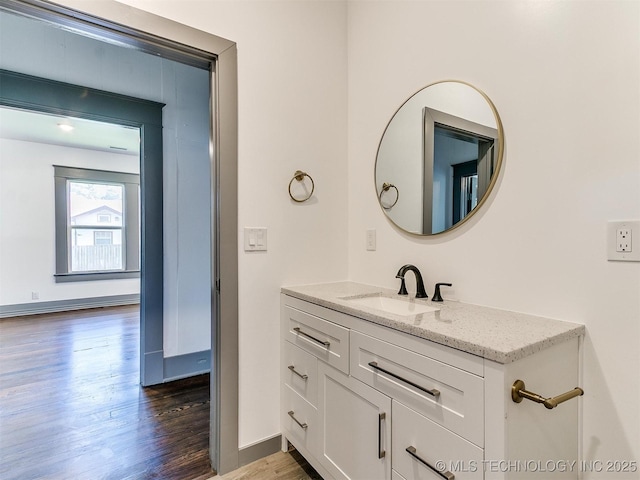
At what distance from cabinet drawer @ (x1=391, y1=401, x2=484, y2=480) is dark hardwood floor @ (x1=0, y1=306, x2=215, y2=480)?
1059 millimetres

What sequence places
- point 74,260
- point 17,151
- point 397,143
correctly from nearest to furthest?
1. point 397,143
2. point 17,151
3. point 74,260

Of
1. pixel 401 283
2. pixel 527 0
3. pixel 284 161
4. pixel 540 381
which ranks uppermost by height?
pixel 527 0

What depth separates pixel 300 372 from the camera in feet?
5.31

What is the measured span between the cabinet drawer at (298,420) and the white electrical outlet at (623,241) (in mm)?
1297

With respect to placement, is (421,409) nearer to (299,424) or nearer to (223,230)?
(299,424)

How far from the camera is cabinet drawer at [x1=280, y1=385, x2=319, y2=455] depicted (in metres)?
1.53

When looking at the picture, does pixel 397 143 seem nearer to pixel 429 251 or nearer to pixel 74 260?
pixel 429 251

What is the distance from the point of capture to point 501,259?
1310mm

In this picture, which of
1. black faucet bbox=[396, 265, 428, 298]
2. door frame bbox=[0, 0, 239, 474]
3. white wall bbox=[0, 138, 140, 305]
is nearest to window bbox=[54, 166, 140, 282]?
white wall bbox=[0, 138, 140, 305]

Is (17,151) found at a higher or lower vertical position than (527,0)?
higher

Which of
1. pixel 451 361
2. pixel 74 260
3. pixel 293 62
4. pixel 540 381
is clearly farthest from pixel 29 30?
pixel 74 260

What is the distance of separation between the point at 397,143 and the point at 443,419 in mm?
1312

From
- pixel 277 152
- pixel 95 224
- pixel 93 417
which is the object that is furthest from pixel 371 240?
pixel 95 224

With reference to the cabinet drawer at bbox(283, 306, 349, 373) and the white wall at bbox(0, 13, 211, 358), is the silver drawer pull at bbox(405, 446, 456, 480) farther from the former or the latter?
the white wall at bbox(0, 13, 211, 358)
